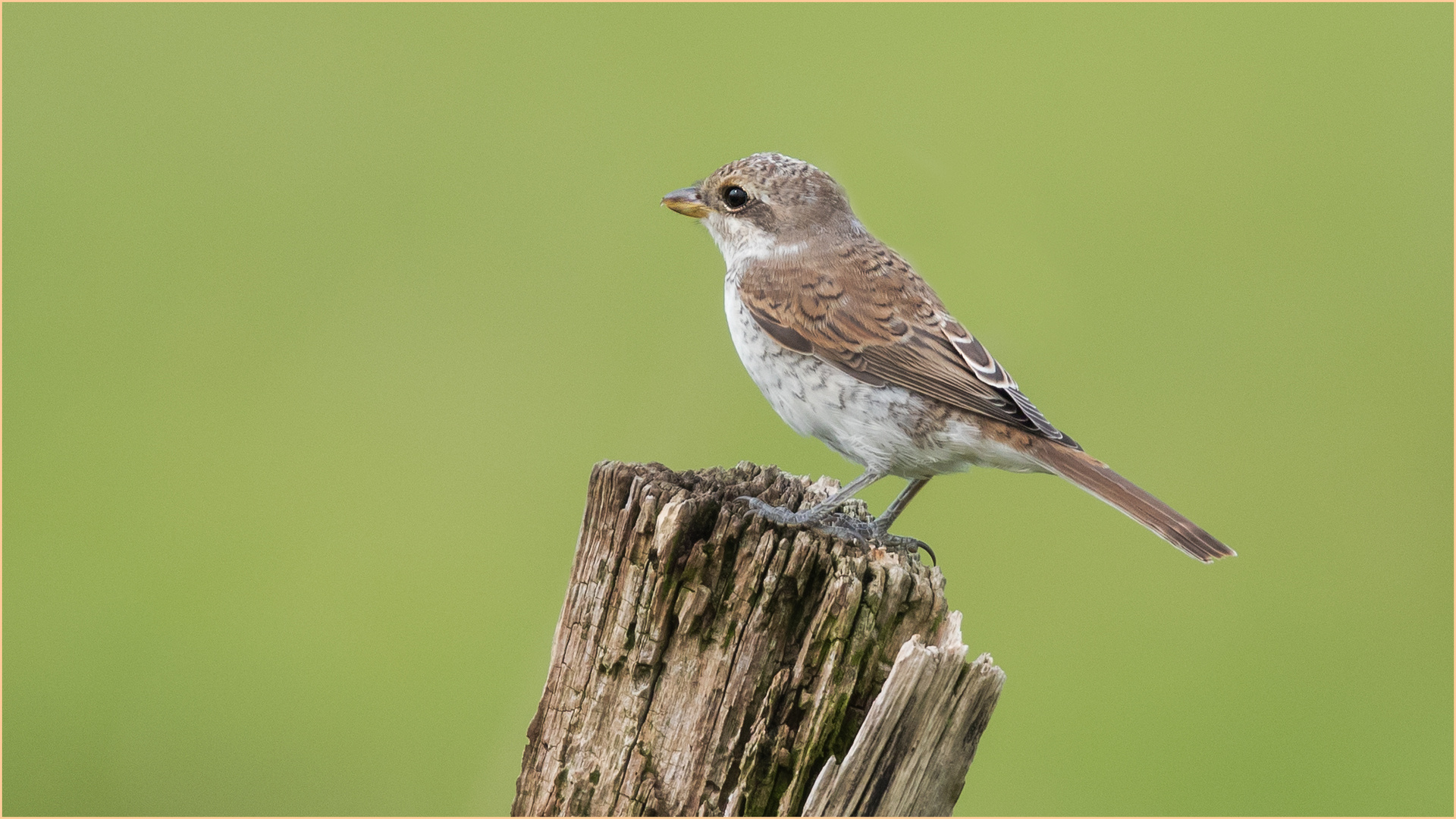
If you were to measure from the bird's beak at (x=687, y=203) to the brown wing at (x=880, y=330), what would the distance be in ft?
1.72

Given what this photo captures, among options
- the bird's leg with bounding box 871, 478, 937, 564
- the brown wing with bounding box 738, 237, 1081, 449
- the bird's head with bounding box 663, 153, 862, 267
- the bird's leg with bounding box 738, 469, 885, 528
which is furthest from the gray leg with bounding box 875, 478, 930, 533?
the bird's head with bounding box 663, 153, 862, 267

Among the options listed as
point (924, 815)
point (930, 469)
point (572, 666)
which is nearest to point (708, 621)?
point (572, 666)

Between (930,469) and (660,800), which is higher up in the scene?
(930,469)

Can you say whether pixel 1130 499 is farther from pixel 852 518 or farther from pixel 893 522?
pixel 852 518

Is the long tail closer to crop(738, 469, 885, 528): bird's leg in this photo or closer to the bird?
the bird

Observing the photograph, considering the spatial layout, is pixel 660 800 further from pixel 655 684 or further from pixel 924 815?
pixel 924 815

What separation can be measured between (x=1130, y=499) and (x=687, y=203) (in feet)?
8.57

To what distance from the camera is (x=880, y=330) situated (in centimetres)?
511

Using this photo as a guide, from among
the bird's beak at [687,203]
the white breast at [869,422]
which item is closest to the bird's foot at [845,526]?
the white breast at [869,422]

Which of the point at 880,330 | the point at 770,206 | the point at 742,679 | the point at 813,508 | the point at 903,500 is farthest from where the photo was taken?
the point at 770,206

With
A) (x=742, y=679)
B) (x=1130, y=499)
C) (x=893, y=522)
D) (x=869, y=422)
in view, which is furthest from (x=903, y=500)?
(x=742, y=679)

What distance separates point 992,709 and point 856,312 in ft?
7.01

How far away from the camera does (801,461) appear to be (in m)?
8.28

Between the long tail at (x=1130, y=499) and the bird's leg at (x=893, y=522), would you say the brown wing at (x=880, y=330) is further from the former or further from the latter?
the bird's leg at (x=893, y=522)
